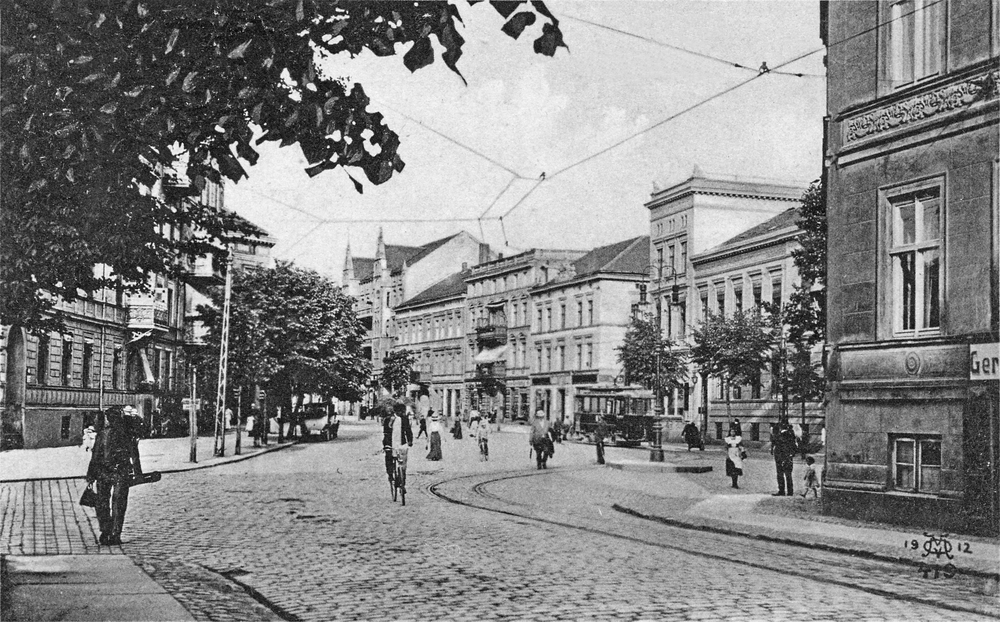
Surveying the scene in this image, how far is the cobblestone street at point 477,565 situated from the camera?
826cm

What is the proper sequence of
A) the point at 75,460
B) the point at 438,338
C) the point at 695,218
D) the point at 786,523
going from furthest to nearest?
the point at 438,338 < the point at 695,218 < the point at 75,460 < the point at 786,523

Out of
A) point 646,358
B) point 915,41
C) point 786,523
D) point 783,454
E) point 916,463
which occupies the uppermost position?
point 915,41

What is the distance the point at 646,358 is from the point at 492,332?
3196cm

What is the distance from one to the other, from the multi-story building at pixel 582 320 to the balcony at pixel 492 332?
423cm

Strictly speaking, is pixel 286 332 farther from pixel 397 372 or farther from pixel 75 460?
pixel 397 372

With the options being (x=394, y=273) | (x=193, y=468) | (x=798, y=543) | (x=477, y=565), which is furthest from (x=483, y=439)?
(x=394, y=273)

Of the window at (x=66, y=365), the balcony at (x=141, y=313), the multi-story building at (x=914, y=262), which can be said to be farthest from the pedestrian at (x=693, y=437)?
the multi-story building at (x=914, y=262)

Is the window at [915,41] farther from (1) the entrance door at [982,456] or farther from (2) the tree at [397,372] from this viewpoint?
(2) the tree at [397,372]

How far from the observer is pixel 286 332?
1692 inches

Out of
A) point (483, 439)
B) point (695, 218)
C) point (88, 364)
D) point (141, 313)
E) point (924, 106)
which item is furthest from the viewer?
point (695, 218)

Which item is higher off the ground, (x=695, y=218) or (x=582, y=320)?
(x=695, y=218)

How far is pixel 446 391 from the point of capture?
279ft

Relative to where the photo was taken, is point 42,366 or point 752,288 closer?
point 42,366

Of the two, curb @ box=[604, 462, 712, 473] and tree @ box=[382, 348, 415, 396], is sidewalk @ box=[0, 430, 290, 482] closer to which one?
curb @ box=[604, 462, 712, 473]
